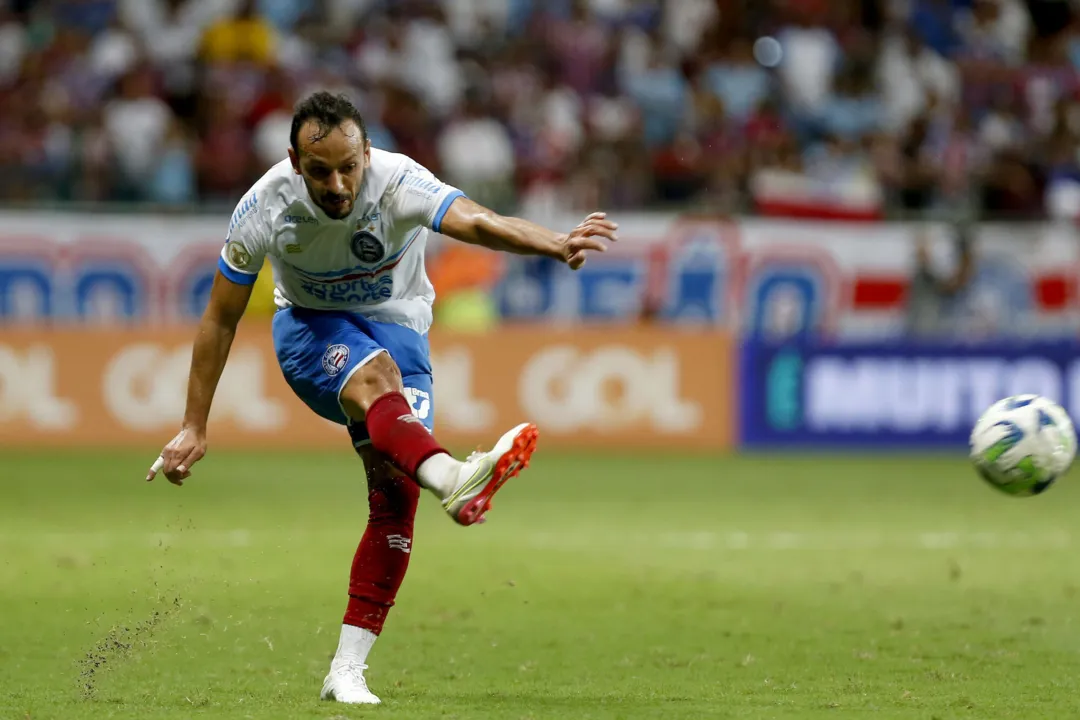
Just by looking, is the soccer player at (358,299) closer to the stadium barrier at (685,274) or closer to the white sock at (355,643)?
the white sock at (355,643)

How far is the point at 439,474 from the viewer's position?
548cm

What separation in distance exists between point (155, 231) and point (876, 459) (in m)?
8.59

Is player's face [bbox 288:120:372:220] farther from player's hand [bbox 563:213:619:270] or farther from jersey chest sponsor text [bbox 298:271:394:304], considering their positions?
player's hand [bbox 563:213:619:270]

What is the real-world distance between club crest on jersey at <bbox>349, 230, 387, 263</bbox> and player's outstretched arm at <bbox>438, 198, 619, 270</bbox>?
32 centimetres

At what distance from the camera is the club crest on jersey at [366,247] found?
20.0 ft

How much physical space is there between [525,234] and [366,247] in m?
0.77

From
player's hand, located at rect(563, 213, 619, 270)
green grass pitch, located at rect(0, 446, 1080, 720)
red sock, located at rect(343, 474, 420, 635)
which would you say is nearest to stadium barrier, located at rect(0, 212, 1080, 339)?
green grass pitch, located at rect(0, 446, 1080, 720)

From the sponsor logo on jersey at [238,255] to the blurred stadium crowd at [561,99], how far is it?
12.1m

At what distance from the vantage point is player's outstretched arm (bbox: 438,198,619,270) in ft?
18.1

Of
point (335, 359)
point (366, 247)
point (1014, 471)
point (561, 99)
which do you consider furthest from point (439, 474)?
point (561, 99)

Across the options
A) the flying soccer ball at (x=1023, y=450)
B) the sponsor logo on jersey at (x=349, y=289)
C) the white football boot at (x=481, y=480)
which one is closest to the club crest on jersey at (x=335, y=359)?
the sponsor logo on jersey at (x=349, y=289)

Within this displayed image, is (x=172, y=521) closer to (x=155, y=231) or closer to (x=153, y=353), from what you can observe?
(x=153, y=353)

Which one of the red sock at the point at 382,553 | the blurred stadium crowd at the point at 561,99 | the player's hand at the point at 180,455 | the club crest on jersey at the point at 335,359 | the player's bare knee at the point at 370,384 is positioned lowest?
the red sock at the point at 382,553

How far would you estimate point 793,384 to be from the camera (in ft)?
58.0
